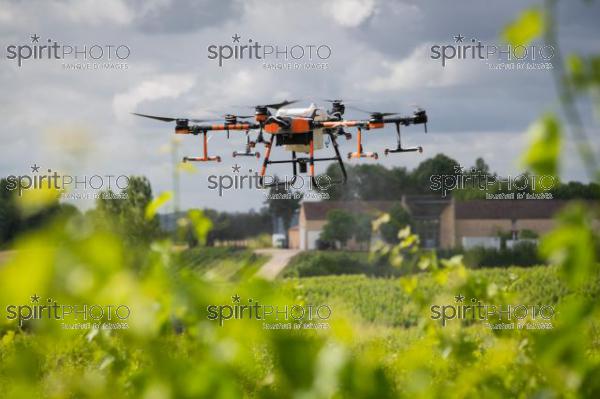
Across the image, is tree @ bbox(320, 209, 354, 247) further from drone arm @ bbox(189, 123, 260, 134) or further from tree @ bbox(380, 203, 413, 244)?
drone arm @ bbox(189, 123, 260, 134)

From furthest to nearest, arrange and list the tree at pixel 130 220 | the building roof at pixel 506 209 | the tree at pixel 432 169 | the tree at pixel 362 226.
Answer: the building roof at pixel 506 209, the tree at pixel 362 226, the tree at pixel 432 169, the tree at pixel 130 220

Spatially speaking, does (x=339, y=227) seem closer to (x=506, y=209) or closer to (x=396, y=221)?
(x=396, y=221)

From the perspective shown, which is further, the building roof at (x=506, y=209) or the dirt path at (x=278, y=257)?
the building roof at (x=506, y=209)

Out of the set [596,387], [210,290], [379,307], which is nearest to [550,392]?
[596,387]

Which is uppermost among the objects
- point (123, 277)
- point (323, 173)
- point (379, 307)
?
point (323, 173)

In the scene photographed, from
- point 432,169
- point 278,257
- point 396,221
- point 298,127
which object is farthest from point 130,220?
point 432,169

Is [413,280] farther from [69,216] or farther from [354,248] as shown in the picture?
[354,248]

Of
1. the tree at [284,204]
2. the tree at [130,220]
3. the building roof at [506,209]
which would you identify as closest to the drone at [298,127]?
the tree at [284,204]

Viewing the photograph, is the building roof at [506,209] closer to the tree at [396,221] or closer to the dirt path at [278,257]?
the tree at [396,221]
